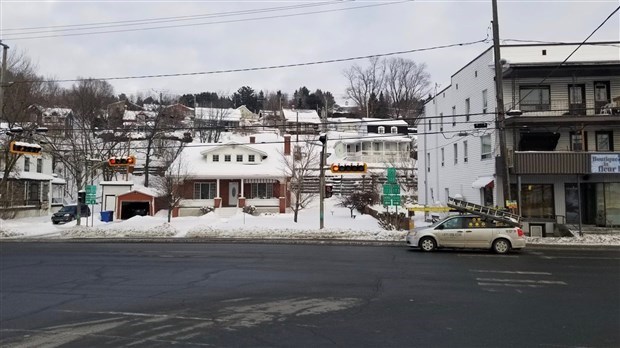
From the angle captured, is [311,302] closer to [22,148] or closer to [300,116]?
[22,148]

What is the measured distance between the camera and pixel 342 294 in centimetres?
1049

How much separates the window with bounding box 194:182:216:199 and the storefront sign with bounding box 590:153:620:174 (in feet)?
108

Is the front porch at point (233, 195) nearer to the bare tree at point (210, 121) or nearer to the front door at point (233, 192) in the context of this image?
the front door at point (233, 192)

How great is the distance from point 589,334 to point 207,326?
5994 mm

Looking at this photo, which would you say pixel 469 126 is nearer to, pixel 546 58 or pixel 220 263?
pixel 546 58

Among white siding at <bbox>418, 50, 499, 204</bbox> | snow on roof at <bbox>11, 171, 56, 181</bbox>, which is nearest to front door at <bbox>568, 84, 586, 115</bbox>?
white siding at <bbox>418, 50, 499, 204</bbox>

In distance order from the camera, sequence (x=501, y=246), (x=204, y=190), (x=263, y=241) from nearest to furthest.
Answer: (x=501, y=246)
(x=263, y=241)
(x=204, y=190)

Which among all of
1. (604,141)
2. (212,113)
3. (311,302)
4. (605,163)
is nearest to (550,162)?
(605,163)

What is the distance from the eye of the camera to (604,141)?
29422 mm

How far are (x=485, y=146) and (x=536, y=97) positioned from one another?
4.21 metres

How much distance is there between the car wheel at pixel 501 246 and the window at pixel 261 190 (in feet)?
99.6

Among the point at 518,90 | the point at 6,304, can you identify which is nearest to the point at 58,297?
the point at 6,304

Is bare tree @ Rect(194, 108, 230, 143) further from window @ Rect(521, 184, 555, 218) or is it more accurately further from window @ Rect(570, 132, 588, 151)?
window @ Rect(570, 132, 588, 151)

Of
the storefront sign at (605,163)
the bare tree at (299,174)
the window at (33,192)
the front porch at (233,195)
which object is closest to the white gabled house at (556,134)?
the storefront sign at (605,163)
